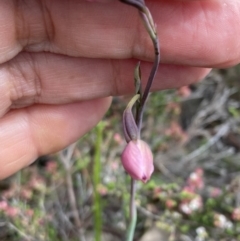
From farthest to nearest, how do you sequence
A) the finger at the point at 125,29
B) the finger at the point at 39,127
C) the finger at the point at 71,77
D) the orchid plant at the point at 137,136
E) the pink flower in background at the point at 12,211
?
the pink flower in background at the point at 12,211
the finger at the point at 39,127
the finger at the point at 71,77
the finger at the point at 125,29
the orchid plant at the point at 137,136

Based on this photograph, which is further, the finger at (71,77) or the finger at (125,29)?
the finger at (71,77)

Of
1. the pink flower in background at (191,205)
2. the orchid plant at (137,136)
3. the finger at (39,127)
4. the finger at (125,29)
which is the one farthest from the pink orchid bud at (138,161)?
the pink flower in background at (191,205)

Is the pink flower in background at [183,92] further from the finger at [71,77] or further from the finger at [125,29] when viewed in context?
the finger at [125,29]

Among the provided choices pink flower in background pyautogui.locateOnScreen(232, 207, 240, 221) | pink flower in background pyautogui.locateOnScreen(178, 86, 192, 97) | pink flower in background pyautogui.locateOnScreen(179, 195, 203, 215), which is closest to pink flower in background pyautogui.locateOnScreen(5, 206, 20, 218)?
pink flower in background pyautogui.locateOnScreen(179, 195, 203, 215)

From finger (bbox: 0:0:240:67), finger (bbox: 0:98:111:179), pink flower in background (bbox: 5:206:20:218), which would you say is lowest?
pink flower in background (bbox: 5:206:20:218)

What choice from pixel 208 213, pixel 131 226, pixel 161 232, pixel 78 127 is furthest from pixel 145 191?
pixel 131 226

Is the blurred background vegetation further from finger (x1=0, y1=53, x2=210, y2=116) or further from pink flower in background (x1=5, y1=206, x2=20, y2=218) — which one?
finger (x1=0, y1=53, x2=210, y2=116)

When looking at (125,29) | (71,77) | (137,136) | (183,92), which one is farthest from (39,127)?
(183,92)
